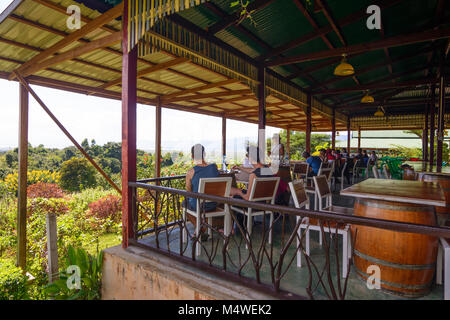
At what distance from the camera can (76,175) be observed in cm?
1074

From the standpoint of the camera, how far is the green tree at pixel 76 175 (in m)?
10.5

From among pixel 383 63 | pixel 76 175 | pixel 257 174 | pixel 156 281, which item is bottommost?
pixel 156 281

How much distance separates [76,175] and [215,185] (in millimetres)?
10286

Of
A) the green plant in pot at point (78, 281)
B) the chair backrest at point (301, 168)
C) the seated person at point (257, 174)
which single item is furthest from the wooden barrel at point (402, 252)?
the chair backrest at point (301, 168)

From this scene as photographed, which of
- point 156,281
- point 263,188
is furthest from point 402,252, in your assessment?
point 156,281

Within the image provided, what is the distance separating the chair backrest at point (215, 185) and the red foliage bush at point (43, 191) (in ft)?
28.1

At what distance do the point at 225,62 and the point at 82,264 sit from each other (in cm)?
387

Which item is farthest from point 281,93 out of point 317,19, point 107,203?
point 107,203

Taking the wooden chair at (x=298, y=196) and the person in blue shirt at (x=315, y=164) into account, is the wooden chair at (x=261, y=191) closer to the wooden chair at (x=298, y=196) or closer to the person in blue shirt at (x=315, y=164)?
the wooden chair at (x=298, y=196)

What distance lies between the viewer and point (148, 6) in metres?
2.30

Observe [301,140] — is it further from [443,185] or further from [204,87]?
[443,185]
